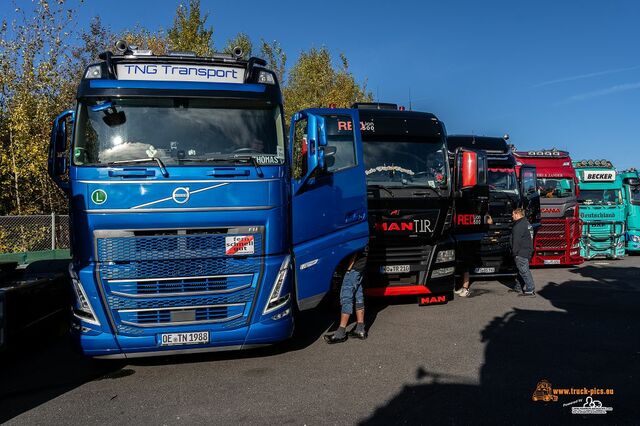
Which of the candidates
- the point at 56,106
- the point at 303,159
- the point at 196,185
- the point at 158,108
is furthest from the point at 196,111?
the point at 56,106

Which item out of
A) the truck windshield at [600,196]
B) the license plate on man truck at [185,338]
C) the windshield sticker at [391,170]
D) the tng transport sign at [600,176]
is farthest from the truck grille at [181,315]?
the tng transport sign at [600,176]

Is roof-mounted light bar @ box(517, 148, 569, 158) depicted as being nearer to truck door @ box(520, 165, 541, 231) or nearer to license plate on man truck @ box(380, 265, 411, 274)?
truck door @ box(520, 165, 541, 231)

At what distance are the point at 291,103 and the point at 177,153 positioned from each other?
19.5 m

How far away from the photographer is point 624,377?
4934 millimetres

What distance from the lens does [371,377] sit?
16.7 ft

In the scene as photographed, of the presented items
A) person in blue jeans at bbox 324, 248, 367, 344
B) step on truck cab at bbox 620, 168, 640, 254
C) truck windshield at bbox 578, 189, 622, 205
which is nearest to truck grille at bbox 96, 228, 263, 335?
person in blue jeans at bbox 324, 248, 367, 344

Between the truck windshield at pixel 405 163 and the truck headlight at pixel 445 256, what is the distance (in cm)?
112

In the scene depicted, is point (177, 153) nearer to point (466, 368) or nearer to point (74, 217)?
point (74, 217)

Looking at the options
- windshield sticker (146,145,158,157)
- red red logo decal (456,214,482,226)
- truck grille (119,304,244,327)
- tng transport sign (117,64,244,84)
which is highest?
tng transport sign (117,64,244,84)

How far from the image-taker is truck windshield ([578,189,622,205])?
16.2 meters

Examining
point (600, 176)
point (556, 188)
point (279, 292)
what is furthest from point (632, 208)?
point (279, 292)

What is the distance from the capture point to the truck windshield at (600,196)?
639 inches

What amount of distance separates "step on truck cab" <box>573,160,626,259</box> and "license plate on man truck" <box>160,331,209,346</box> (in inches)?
575

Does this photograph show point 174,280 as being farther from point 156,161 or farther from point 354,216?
point 354,216
